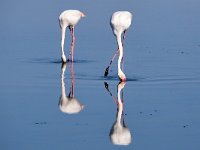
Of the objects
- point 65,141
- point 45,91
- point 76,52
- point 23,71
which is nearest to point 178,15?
point 76,52

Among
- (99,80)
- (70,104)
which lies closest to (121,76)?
(99,80)

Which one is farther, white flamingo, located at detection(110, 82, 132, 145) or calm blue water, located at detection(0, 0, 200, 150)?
calm blue water, located at detection(0, 0, 200, 150)

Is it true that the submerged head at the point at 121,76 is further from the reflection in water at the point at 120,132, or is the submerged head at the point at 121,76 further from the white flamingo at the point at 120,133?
the white flamingo at the point at 120,133

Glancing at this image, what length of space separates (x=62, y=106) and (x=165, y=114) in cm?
150

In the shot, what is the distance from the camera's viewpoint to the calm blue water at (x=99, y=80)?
8.40 meters

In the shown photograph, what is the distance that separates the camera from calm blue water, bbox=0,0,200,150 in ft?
27.6

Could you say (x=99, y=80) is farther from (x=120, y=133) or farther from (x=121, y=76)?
(x=120, y=133)

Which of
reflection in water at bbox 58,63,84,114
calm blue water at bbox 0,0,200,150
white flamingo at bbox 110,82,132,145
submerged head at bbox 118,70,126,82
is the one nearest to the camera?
white flamingo at bbox 110,82,132,145

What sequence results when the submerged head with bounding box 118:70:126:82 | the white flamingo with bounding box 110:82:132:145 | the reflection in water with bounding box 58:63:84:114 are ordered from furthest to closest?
1. the submerged head with bounding box 118:70:126:82
2. the reflection in water with bounding box 58:63:84:114
3. the white flamingo with bounding box 110:82:132:145

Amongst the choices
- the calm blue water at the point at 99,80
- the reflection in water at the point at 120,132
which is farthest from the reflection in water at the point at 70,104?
the reflection in water at the point at 120,132

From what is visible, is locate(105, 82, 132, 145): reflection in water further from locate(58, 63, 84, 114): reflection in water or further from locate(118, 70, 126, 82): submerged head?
locate(118, 70, 126, 82): submerged head

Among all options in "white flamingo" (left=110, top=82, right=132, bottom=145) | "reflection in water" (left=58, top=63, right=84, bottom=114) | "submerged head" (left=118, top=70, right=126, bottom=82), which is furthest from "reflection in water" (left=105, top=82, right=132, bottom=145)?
"submerged head" (left=118, top=70, right=126, bottom=82)

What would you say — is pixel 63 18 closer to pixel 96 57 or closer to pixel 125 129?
pixel 96 57

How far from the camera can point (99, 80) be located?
11.9 metres
